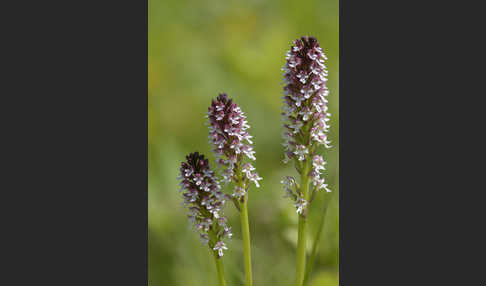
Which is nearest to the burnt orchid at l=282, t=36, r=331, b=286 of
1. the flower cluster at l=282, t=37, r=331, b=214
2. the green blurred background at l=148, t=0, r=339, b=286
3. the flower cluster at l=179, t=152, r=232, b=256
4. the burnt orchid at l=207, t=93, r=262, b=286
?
the flower cluster at l=282, t=37, r=331, b=214

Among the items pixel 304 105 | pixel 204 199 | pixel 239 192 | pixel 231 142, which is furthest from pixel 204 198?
pixel 304 105

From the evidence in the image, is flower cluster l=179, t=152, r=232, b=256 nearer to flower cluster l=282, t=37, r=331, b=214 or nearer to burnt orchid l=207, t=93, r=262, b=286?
burnt orchid l=207, t=93, r=262, b=286

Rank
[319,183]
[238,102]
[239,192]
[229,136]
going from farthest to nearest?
→ [238,102]
[319,183]
[239,192]
[229,136]

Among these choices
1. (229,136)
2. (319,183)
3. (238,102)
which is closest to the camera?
(229,136)

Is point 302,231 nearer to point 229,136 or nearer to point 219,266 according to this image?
point 219,266

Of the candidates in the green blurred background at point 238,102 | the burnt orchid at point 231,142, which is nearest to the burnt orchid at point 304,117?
the burnt orchid at point 231,142
